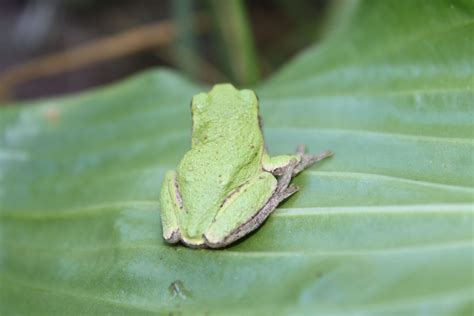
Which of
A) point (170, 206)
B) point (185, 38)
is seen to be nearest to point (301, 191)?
point (170, 206)

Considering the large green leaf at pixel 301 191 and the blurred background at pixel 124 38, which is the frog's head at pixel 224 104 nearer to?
the large green leaf at pixel 301 191

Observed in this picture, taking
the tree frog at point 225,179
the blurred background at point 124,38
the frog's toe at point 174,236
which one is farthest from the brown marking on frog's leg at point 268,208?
the blurred background at point 124,38

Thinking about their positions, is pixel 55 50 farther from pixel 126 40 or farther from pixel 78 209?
pixel 78 209

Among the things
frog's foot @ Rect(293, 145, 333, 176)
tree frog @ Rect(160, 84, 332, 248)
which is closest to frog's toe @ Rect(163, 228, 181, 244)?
tree frog @ Rect(160, 84, 332, 248)

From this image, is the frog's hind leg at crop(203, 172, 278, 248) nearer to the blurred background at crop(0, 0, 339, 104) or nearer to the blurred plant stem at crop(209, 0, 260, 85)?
the blurred plant stem at crop(209, 0, 260, 85)

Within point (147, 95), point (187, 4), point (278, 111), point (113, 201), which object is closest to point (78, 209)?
point (113, 201)
